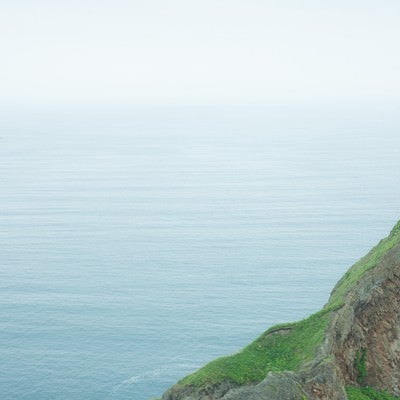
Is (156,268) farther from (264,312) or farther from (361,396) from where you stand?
(361,396)

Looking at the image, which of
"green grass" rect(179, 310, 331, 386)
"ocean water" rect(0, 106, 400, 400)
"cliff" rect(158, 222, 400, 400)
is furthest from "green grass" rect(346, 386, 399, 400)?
"ocean water" rect(0, 106, 400, 400)

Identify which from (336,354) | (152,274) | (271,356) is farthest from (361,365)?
(152,274)

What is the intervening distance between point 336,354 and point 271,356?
10.4 feet

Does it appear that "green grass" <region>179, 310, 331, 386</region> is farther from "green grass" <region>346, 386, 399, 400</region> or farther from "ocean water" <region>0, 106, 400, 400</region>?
"ocean water" <region>0, 106, 400, 400</region>

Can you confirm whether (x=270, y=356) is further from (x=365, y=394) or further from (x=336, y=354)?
(x=365, y=394)

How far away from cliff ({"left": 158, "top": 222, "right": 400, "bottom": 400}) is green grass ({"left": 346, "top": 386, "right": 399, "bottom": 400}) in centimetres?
5

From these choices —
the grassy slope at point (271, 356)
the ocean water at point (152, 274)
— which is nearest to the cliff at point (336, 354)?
the grassy slope at point (271, 356)

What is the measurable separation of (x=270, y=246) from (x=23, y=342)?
195 feet

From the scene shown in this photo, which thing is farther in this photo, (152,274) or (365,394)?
(152,274)

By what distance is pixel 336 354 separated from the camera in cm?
3212

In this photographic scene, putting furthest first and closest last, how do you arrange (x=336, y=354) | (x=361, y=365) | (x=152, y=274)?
(x=152, y=274) → (x=361, y=365) → (x=336, y=354)

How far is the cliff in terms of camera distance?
29000 mm

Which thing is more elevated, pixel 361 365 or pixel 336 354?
pixel 336 354

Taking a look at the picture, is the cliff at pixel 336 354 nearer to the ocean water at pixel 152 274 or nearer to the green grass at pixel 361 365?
the green grass at pixel 361 365
